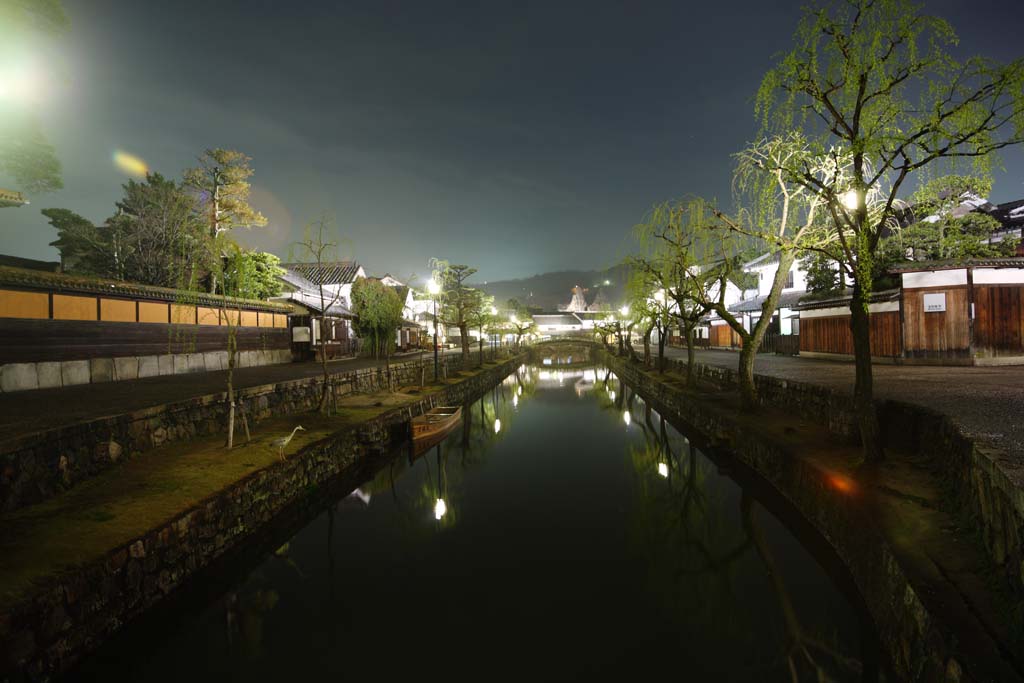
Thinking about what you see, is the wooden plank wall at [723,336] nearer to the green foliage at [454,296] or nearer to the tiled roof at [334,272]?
the green foliage at [454,296]

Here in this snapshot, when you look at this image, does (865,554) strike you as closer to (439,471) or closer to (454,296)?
(439,471)

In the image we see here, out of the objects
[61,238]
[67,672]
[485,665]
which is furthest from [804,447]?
[61,238]

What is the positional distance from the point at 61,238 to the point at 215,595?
30.7 m

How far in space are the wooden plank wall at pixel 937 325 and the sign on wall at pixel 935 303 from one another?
86 millimetres

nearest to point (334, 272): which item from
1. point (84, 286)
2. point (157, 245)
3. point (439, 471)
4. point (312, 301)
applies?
point (312, 301)

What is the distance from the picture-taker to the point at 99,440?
327 inches

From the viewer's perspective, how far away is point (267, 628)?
6.49 m

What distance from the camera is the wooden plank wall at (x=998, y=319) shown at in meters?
16.6

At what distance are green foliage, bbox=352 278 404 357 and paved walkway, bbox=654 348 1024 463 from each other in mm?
21952

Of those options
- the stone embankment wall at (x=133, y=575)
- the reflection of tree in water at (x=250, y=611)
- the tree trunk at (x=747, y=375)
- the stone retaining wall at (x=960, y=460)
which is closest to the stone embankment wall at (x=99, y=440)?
the stone embankment wall at (x=133, y=575)

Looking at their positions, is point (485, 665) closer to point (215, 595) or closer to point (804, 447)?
point (215, 595)

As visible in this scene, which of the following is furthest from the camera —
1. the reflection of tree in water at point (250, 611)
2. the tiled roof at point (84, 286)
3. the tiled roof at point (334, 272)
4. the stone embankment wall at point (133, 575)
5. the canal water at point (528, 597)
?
the tiled roof at point (334, 272)

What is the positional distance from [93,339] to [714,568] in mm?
19979

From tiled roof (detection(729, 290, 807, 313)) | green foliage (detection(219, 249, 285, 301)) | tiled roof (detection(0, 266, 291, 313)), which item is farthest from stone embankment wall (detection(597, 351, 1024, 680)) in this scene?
green foliage (detection(219, 249, 285, 301))
